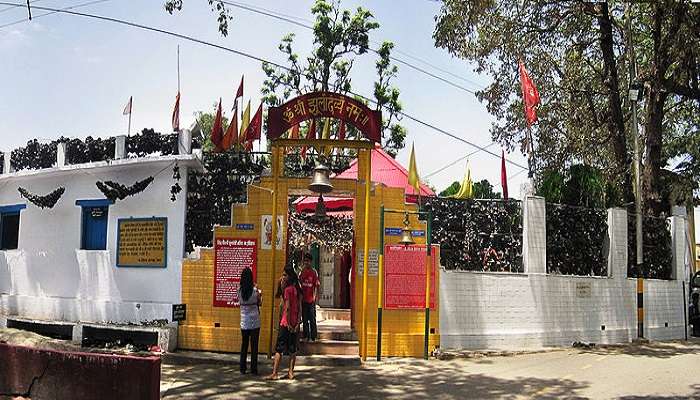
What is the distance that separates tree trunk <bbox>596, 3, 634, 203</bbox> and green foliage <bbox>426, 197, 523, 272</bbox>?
5644 mm

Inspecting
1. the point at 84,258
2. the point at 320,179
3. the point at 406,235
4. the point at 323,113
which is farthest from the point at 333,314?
the point at 84,258

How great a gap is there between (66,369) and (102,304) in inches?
211

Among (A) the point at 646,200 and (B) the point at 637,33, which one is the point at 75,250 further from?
(B) the point at 637,33

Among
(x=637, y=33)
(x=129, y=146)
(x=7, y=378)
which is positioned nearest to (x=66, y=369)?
(x=7, y=378)

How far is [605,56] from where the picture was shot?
16.2m

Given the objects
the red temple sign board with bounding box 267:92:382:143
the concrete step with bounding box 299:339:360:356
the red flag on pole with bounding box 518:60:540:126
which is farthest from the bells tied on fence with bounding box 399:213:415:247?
the red flag on pole with bounding box 518:60:540:126

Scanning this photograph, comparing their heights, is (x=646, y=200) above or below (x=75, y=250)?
above

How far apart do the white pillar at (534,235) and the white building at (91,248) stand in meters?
Answer: 6.48

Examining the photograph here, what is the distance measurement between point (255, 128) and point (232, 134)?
559 millimetres

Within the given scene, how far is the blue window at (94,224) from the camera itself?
41.6 ft

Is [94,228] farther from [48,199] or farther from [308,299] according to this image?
[308,299]

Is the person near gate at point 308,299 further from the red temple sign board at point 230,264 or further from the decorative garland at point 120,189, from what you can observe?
the decorative garland at point 120,189

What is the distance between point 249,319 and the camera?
31.9 ft

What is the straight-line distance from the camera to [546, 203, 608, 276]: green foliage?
13.2 meters
